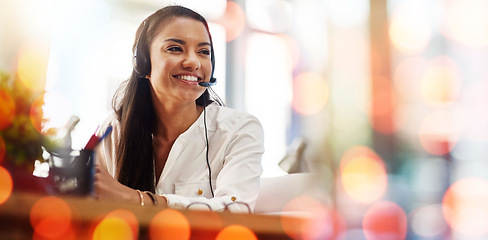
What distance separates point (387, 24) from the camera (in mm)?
3172

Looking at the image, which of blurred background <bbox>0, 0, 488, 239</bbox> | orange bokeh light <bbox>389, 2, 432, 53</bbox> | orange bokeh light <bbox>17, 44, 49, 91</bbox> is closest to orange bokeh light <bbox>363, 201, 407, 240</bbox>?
A: blurred background <bbox>0, 0, 488, 239</bbox>

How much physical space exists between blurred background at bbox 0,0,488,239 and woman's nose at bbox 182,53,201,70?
54 centimetres

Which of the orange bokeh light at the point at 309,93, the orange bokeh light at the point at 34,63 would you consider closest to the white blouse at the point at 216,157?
the orange bokeh light at the point at 34,63

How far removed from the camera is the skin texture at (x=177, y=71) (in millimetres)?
1354

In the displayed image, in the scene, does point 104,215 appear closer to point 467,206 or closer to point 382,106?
point 467,206

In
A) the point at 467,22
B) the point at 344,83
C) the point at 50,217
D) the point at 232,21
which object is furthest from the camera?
the point at 344,83

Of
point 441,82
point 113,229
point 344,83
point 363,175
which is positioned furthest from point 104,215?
point 344,83

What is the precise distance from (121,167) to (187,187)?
8.8 inches

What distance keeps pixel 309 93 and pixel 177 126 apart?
8.10 ft

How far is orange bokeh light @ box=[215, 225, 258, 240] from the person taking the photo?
1.46 ft

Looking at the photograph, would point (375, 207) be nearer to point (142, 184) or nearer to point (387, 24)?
point (387, 24)

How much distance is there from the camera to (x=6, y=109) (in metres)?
0.63

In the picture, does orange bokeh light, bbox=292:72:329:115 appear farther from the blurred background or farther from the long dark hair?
the long dark hair

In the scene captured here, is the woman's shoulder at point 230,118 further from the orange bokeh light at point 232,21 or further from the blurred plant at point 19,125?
the orange bokeh light at point 232,21
